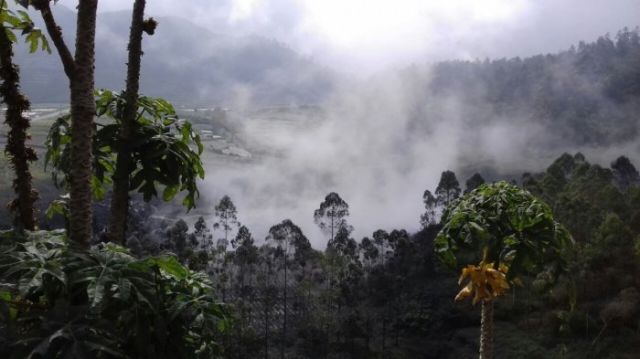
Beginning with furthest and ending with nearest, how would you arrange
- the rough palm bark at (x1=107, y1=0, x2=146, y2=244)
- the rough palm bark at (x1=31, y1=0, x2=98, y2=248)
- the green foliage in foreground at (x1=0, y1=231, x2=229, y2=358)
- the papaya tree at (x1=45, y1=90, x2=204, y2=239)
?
1. the rough palm bark at (x1=107, y1=0, x2=146, y2=244)
2. the papaya tree at (x1=45, y1=90, x2=204, y2=239)
3. the rough palm bark at (x1=31, y1=0, x2=98, y2=248)
4. the green foliage in foreground at (x1=0, y1=231, x2=229, y2=358)

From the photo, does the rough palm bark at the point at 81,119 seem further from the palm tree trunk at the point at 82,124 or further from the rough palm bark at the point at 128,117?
the rough palm bark at the point at 128,117

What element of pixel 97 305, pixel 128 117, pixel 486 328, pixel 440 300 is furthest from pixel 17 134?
pixel 440 300

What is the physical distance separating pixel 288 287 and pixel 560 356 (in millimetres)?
55033

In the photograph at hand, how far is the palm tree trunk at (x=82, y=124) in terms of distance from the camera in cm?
448

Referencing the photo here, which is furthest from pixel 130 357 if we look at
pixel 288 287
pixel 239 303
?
pixel 288 287

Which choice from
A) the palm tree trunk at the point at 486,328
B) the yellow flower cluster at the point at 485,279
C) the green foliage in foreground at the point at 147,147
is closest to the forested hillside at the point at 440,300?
the palm tree trunk at the point at 486,328

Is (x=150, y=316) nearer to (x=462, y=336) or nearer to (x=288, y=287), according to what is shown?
(x=462, y=336)

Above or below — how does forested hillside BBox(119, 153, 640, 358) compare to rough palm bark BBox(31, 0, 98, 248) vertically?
below

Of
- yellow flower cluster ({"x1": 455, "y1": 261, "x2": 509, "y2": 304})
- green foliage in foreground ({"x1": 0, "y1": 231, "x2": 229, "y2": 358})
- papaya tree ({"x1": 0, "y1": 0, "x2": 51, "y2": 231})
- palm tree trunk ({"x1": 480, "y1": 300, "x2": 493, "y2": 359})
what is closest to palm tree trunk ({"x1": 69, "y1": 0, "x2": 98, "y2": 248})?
green foliage in foreground ({"x1": 0, "y1": 231, "x2": 229, "y2": 358})

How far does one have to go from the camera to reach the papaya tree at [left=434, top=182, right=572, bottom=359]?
17.5 ft

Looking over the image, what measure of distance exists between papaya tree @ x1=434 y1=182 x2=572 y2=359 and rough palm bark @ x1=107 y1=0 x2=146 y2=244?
293cm

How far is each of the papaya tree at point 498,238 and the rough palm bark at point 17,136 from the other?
3.67m

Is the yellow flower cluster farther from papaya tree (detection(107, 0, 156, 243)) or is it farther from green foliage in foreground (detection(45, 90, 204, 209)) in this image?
papaya tree (detection(107, 0, 156, 243))

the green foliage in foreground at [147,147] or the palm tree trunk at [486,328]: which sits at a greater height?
the green foliage in foreground at [147,147]
